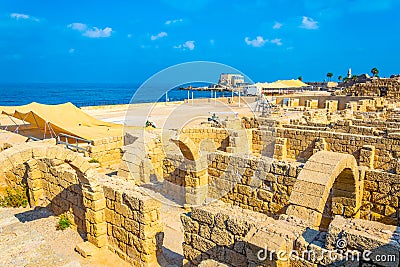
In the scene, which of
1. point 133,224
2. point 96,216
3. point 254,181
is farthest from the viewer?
point 254,181

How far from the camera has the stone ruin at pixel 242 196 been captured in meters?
4.08

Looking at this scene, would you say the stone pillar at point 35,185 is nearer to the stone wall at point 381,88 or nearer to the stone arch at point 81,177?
the stone arch at point 81,177

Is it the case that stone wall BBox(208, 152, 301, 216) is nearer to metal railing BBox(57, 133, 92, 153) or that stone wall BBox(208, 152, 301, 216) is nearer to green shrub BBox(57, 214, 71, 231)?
green shrub BBox(57, 214, 71, 231)

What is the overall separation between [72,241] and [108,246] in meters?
1.09

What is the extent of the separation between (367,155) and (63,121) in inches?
547

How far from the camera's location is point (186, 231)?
571 cm

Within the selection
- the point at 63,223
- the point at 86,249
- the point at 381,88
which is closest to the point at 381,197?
the point at 86,249

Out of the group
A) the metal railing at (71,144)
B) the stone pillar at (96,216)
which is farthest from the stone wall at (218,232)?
the metal railing at (71,144)

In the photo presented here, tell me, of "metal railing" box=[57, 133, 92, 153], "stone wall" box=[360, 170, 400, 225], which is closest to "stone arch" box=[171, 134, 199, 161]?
"stone wall" box=[360, 170, 400, 225]

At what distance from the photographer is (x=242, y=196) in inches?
321

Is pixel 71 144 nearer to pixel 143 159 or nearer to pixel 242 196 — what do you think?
pixel 143 159

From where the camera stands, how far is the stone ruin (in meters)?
4.08

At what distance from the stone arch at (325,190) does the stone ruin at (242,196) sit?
19 mm

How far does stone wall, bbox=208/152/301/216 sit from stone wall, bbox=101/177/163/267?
252cm
